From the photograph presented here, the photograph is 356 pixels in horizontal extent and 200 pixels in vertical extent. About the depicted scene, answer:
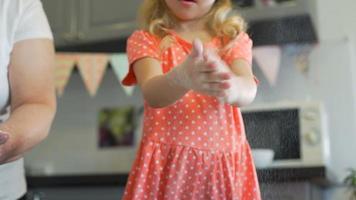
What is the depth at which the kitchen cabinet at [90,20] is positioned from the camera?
1.63 meters

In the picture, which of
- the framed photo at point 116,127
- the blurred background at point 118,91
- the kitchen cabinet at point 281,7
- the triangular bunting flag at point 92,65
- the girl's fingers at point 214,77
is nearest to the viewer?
the girl's fingers at point 214,77

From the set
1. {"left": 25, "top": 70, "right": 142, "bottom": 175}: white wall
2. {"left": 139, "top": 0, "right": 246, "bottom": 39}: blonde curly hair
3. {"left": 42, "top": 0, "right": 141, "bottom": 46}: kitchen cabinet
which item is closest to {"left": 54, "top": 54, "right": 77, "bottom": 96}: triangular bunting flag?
{"left": 42, "top": 0, "right": 141, "bottom": 46}: kitchen cabinet

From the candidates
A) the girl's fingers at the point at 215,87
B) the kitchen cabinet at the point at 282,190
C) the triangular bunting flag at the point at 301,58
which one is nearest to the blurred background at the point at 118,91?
the triangular bunting flag at the point at 301,58

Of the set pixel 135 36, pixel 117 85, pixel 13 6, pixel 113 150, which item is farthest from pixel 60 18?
pixel 135 36

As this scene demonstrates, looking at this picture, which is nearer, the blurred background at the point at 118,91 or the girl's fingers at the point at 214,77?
the girl's fingers at the point at 214,77

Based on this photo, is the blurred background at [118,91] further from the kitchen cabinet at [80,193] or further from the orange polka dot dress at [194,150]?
the orange polka dot dress at [194,150]

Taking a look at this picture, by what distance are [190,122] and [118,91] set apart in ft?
4.72

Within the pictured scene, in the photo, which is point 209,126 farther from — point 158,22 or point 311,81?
point 311,81

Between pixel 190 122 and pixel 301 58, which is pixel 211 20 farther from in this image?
pixel 301 58

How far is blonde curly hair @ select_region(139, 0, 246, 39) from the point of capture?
17.6 inches

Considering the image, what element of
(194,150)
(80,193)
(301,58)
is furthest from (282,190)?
(80,193)

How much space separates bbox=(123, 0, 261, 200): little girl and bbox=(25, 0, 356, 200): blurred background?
0.58 feet

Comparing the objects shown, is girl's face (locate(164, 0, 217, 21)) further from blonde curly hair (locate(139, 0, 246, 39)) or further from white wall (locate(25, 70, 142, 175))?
white wall (locate(25, 70, 142, 175))

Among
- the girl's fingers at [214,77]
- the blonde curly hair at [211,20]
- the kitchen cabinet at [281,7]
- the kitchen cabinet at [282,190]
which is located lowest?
the kitchen cabinet at [282,190]
